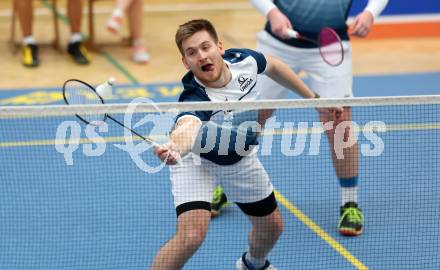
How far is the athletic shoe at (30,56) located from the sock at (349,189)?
452 cm

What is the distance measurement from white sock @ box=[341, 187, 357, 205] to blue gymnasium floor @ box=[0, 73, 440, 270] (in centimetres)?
19

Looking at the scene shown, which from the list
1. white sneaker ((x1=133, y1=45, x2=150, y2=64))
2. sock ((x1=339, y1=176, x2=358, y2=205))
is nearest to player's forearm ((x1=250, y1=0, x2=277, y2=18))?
sock ((x1=339, y1=176, x2=358, y2=205))

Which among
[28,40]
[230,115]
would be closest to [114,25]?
[28,40]

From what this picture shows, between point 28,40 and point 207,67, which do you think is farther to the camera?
point 28,40

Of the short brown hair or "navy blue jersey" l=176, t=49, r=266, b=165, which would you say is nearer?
the short brown hair

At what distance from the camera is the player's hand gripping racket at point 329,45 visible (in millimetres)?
5609

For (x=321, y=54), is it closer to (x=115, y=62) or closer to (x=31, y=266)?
(x=31, y=266)

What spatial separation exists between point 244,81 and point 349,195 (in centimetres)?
151

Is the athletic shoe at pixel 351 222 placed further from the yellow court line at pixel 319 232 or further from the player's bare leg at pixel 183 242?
the player's bare leg at pixel 183 242

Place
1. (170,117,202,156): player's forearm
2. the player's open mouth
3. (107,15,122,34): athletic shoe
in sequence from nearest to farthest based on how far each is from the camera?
(170,117,202,156): player's forearm < the player's open mouth < (107,15,122,34): athletic shoe

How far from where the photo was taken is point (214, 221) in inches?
230

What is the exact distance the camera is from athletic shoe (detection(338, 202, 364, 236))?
18.5 feet

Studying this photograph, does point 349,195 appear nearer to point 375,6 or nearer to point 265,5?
point 375,6

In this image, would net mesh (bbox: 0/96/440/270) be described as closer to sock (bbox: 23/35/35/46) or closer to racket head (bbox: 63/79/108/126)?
racket head (bbox: 63/79/108/126)
